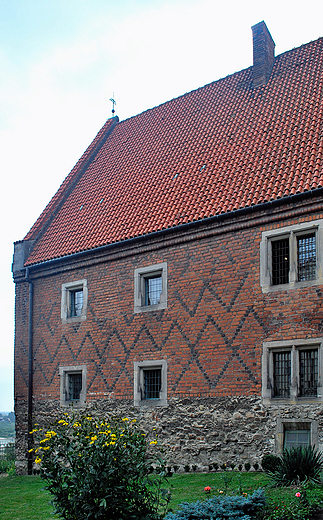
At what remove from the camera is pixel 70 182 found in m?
21.0

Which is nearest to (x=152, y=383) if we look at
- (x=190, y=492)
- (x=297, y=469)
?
(x=190, y=492)

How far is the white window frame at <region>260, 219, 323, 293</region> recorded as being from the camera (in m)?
11.7

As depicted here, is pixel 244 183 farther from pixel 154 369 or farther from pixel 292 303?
pixel 154 369

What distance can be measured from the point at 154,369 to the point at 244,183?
5.44 metres

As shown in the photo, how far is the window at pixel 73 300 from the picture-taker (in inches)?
667

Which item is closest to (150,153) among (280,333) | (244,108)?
(244,108)

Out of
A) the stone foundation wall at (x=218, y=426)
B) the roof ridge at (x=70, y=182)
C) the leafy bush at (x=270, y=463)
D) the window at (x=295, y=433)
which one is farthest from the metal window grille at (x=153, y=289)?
the roof ridge at (x=70, y=182)

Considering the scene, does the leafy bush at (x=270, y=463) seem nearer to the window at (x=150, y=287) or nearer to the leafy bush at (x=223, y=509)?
the leafy bush at (x=223, y=509)

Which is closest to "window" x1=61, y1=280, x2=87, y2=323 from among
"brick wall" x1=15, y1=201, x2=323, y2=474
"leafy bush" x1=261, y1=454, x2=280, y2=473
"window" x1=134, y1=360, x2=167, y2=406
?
"brick wall" x1=15, y1=201, x2=323, y2=474

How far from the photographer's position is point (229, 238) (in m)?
13.3

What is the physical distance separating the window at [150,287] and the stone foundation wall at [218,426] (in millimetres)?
2609

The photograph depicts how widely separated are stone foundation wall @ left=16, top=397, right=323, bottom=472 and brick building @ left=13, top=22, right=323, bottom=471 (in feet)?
0.11

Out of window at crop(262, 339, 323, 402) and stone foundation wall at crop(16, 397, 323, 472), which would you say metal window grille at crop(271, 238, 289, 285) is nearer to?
window at crop(262, 339, 323, 402)

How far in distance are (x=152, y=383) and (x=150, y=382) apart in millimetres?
84
